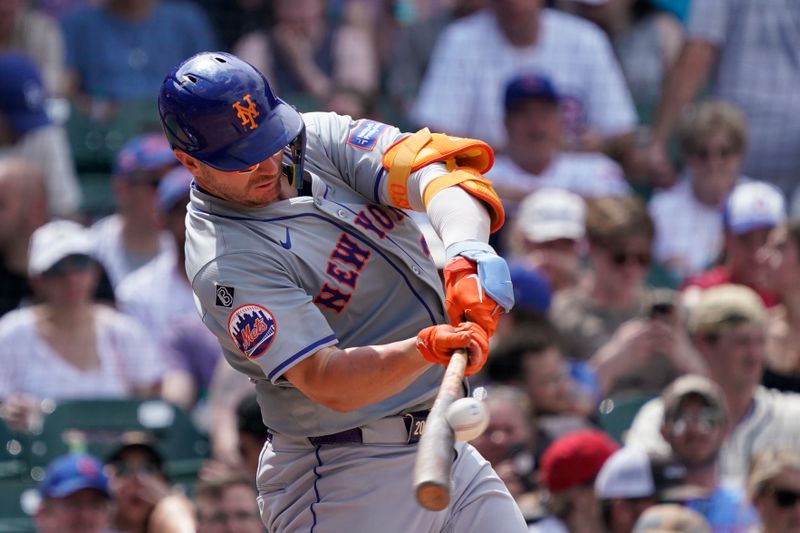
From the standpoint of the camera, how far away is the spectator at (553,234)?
6.00m

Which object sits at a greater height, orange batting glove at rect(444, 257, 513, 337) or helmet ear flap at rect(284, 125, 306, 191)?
helmet ear flap at rect(284, 125, 306, 191)

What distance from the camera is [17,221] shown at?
610cm

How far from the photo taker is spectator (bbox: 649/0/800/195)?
7.34 m

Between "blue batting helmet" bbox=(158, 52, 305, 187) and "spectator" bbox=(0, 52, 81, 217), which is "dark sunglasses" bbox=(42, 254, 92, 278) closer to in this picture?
"spectator" bbox=(0, 52, 81, 217)

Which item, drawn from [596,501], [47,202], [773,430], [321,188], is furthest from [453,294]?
[47,202]

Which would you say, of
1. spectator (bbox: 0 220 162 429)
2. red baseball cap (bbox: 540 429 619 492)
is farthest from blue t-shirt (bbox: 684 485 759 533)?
spectator (bbox: 0 220 162 429)

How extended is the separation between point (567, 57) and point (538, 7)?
0.28 m

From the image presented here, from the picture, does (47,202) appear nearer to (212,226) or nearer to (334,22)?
(334,22)

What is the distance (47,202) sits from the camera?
6.36m

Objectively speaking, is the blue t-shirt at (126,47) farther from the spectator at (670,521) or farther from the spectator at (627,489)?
the spectator at (670,521)

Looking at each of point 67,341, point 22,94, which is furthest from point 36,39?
point 67,341

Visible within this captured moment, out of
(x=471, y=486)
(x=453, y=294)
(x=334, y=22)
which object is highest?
(x=453, y=294)

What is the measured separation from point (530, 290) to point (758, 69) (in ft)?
8.61

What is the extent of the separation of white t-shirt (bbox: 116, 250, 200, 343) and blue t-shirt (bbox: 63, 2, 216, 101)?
155 centimetres
